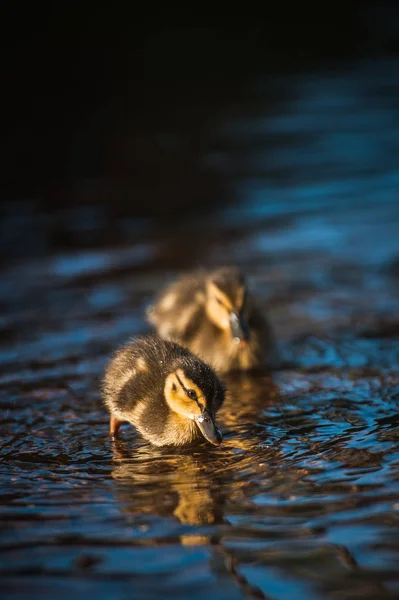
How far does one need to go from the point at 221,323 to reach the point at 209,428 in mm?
1580

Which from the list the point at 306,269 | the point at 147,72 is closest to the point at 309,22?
the point at 147,72

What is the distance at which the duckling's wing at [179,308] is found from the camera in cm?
529

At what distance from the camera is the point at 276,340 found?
5508 mm

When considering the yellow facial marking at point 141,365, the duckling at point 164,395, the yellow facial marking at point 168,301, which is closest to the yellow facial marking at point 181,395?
the duckling at point 164,395

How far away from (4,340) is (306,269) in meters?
2.20

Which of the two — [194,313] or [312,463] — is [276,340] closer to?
[194,313]

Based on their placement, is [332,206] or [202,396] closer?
[202,396]

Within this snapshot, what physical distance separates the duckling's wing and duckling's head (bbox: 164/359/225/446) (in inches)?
53.2

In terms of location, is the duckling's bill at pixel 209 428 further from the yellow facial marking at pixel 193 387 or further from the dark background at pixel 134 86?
the dark background at pixel 134 86

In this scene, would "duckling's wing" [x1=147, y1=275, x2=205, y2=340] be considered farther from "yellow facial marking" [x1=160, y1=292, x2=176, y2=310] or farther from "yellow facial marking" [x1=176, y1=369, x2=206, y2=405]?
"yellow facial marking" [x1=176, y1=369, x2=206, y2=405]

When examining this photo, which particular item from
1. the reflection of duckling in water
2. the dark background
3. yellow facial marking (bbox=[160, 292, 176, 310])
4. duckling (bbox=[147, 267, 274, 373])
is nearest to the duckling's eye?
the reflection of duckling in water

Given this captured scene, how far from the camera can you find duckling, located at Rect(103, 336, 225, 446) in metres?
3.72

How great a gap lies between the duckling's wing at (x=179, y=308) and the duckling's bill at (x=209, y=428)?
58.2 inches

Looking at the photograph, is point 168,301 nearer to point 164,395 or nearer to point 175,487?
point 164,395
